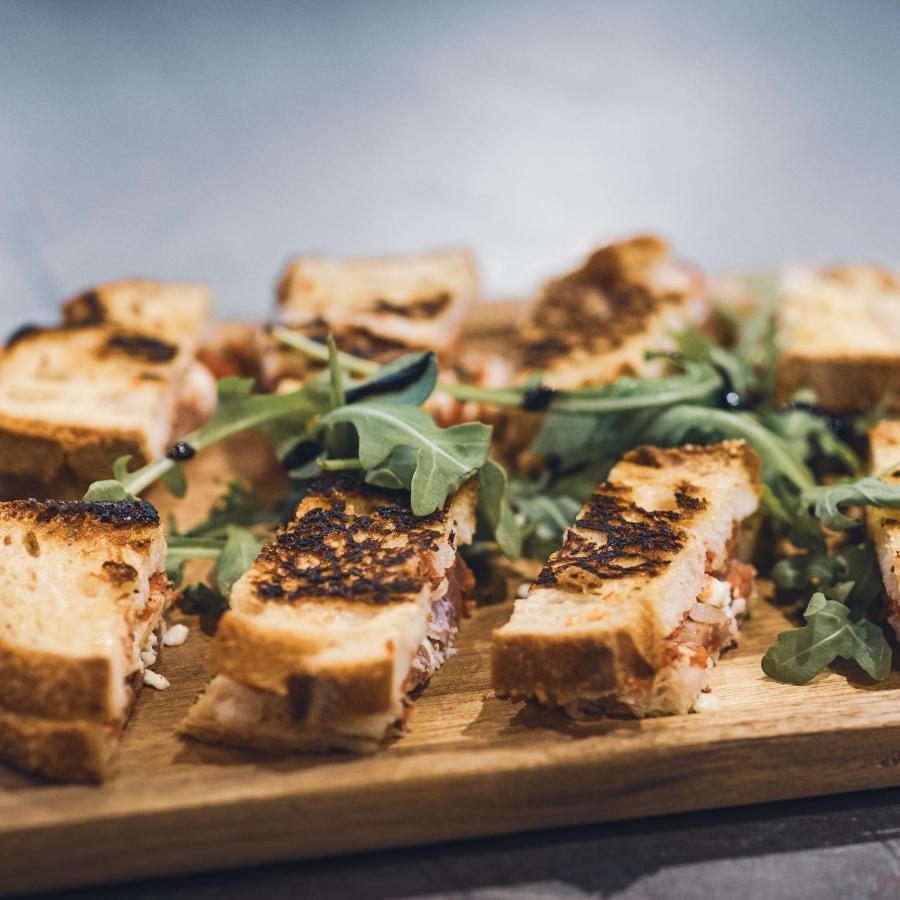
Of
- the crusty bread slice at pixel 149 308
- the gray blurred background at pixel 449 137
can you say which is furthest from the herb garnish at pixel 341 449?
the gray blurred background at pixel 449 137

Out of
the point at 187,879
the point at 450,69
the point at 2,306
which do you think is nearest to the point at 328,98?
the point at 450,69

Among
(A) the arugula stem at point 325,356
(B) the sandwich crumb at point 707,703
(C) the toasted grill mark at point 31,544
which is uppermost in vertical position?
(A) the arugula stem at point 325,356

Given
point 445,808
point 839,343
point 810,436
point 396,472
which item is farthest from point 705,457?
point 445,808

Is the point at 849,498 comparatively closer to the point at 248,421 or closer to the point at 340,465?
the point at 340,465

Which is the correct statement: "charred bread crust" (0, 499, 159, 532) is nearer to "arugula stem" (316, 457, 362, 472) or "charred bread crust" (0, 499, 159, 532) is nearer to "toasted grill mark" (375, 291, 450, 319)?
"arugula stem" (316, 457, 362, 472)

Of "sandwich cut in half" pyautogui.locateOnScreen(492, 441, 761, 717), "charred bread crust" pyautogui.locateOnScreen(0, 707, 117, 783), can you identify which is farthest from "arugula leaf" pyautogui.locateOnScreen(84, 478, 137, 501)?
"sandwich cut in half" pyautogui.locateOnScreen(492, 441, 761, 717)

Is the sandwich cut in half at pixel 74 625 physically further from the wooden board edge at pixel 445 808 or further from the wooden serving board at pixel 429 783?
the wooden board edge at pixel 445 808
